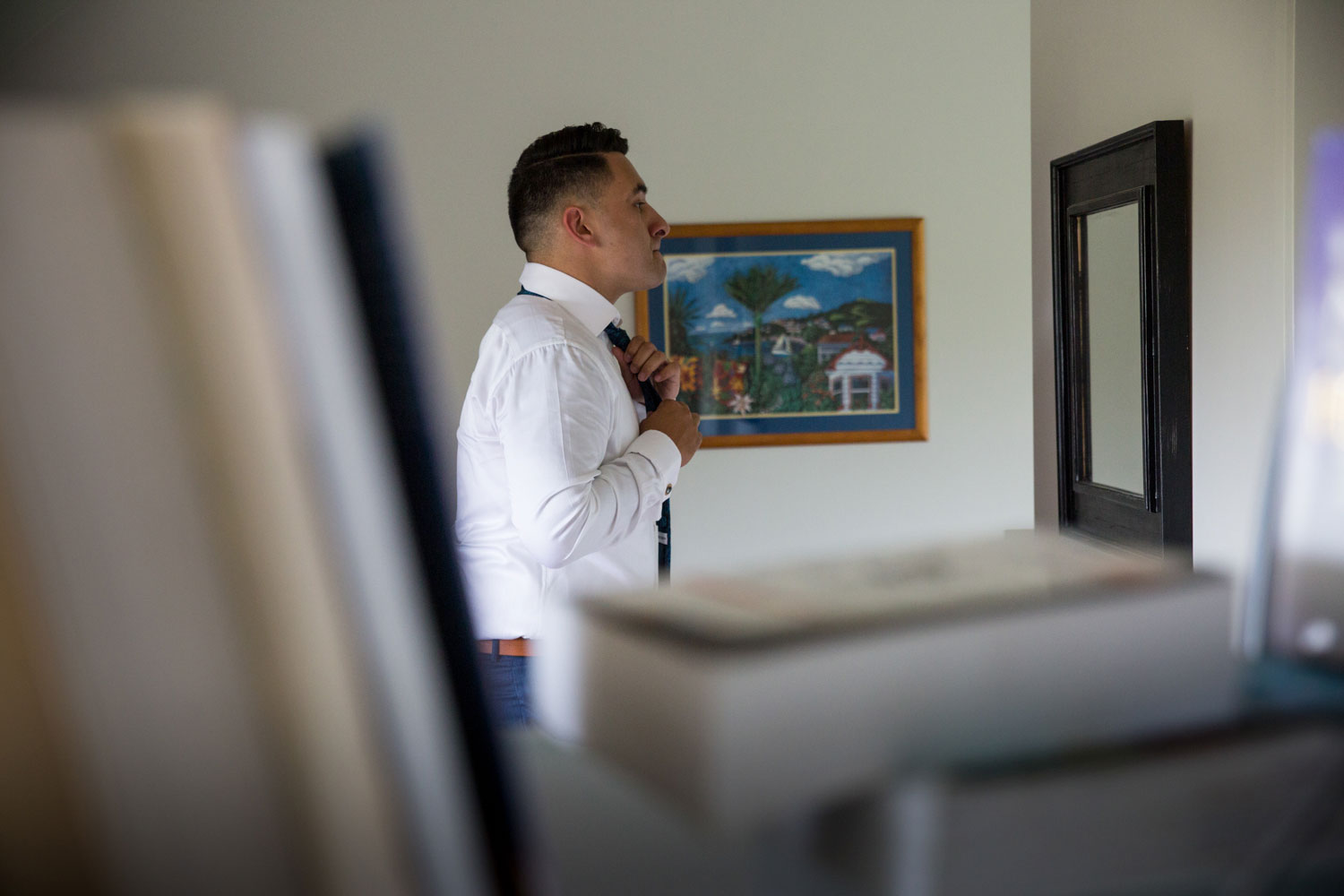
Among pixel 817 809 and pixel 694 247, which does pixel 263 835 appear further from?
pixel 694 247

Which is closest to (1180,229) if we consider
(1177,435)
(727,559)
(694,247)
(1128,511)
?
(1177,435)

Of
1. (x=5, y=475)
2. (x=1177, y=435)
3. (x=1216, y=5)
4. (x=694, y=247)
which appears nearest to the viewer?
(x=5, y=475)

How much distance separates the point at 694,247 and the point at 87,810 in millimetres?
2962

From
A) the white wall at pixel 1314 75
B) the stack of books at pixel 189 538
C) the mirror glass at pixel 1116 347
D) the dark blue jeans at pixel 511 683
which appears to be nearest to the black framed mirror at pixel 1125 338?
the mirror glass at pixel 1116 347

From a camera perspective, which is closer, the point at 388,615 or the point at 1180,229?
the point at 388,615

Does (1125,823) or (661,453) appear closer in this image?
(1125,823)

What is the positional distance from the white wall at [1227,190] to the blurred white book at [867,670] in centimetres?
201

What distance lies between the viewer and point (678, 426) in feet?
5.01

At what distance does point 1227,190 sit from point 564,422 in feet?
6.56

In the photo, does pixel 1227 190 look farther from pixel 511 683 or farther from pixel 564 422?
pixel 511 683

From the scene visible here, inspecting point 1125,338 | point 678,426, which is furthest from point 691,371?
point 678,426

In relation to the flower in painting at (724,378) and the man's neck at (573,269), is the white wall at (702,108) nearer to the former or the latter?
the flower in painting at (724,378)

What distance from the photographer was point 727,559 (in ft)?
10.4

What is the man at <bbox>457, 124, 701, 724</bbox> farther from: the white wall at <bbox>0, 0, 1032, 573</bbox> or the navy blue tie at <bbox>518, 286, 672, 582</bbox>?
the white wall at <bbox>0, 0, 1032, 573</bbox>
